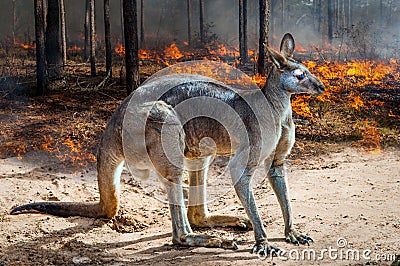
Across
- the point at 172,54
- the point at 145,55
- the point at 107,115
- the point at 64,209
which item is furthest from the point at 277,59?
the point at 172,54

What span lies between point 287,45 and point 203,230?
255 cm

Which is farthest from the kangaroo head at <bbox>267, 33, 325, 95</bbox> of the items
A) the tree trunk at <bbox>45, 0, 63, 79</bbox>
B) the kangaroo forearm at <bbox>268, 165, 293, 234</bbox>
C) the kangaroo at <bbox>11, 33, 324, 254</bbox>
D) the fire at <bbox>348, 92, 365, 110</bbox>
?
the tree trunk at <bbox>45, 0, 63, 79</bbox>

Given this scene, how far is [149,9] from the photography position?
1785 inches

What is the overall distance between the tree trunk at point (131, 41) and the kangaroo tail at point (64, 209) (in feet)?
22.9

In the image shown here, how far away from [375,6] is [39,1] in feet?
152

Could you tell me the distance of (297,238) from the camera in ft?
18.3

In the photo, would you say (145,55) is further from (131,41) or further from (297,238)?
(297,238)

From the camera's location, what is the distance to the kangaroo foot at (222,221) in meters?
6.50

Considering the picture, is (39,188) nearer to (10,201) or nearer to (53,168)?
(10,201)

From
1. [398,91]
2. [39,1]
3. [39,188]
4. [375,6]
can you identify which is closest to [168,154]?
[39,188]

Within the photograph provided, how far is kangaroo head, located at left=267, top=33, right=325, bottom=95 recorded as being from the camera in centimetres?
537

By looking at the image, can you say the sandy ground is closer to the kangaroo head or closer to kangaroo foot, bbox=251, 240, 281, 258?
kangaroo foot, bbox=251, 240, 281, 258

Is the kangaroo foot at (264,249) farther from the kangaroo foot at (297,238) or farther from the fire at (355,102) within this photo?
the fire at (355,102)

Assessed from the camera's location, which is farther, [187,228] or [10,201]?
[10,201]
